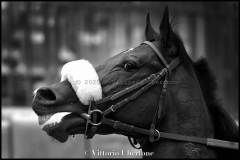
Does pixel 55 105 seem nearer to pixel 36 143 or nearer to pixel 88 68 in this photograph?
pixel 88 68

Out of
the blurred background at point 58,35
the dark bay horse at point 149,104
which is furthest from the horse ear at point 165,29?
the blurred background at point 58,35

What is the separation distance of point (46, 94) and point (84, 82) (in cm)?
24

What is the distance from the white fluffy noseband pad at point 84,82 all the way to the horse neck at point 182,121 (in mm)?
435

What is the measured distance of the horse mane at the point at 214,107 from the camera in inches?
119

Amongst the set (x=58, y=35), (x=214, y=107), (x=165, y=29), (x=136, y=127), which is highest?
(x=58, y=35)

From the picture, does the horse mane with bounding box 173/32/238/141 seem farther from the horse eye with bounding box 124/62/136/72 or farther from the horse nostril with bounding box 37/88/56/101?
the horse nostril with bounding box 37/88/56/101

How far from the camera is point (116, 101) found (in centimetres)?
283

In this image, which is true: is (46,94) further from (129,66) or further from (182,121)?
(182,121)

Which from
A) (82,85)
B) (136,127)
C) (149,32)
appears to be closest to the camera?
(82,85)

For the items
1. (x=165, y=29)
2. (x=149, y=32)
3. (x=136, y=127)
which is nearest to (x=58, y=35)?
(x=149, y=32)

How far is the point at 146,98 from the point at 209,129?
45 cm

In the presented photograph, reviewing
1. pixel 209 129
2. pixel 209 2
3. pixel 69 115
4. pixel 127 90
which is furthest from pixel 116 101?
pixel 209 2

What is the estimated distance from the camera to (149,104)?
113 inches

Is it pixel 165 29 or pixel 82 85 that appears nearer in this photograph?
pixel 82 85
